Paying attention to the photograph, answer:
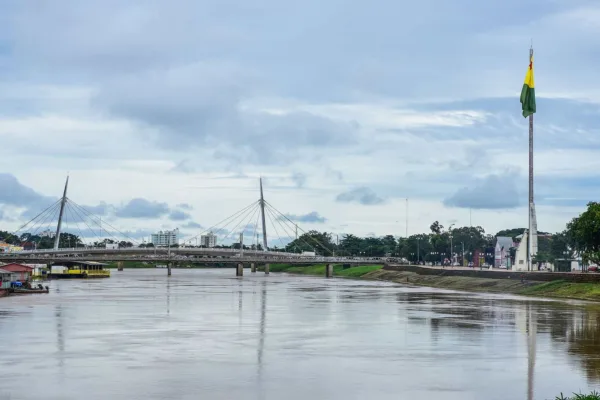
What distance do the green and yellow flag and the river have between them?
172 feet

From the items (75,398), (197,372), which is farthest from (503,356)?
(75,398)

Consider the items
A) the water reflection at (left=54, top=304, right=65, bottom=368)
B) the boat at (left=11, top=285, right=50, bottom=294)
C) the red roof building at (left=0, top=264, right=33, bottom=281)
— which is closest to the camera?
the water reflection at (left=54, top=304, right=65, bottom=368)

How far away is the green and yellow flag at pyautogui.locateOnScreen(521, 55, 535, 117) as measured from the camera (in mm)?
126438

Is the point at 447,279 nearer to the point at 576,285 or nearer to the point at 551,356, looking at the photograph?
the point at 576,285

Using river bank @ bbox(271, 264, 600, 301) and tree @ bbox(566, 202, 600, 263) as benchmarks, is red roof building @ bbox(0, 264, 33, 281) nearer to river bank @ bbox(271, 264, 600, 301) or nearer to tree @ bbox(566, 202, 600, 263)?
river bank @ bbox(271, 264, 600, 301)

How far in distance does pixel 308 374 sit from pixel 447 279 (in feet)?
368

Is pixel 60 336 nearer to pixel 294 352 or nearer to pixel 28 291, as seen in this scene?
pixel 294 352

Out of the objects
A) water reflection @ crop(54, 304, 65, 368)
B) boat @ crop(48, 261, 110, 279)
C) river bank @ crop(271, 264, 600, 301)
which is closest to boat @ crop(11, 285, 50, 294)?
water reflection @ crop(54, 304, 65, 368)

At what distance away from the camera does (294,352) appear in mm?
48781

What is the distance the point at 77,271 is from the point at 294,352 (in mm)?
143436

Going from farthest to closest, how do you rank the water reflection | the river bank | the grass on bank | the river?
the river bank
the grass on bank
the water reflection
the river

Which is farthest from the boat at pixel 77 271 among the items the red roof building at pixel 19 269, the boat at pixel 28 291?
the boat at pixel 28 291

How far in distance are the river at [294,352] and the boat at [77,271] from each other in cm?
10059

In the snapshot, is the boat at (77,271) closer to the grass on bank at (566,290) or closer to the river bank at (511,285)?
the river bank at (511,285)
